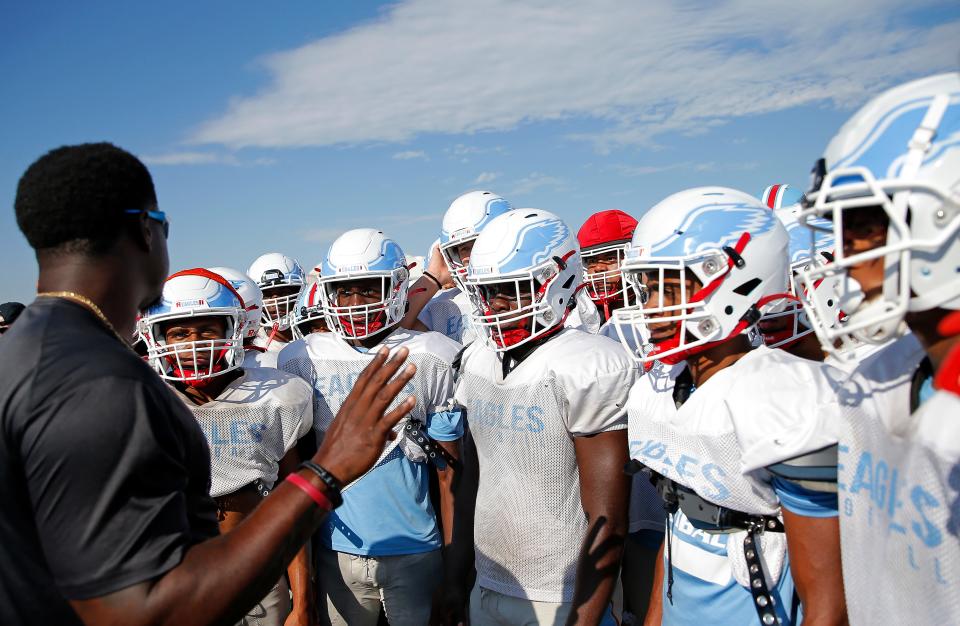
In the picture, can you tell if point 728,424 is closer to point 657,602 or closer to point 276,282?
point 657,602

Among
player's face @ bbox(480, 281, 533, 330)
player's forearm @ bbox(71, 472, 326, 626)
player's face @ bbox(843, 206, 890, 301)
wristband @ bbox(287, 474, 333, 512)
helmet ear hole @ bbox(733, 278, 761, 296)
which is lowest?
player's forearm @ bbox(71, 472, 326, 626)

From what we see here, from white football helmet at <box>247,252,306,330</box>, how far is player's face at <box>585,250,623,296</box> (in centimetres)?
289

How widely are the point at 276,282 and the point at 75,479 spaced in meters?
5.56

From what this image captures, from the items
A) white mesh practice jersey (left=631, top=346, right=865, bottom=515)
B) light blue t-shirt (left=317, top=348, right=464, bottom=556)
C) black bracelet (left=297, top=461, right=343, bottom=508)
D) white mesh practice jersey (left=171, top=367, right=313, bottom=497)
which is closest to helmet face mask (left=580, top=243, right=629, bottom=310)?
light blue t-shirt (left=317, top=348, right=464, bottom=556)

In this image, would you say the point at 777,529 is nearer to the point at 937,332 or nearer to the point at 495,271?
the point at 937,332

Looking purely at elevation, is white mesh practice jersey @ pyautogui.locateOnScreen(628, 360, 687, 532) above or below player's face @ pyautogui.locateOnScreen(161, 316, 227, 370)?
below

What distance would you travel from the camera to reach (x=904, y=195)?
149cm

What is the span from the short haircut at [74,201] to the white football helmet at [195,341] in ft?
6.18

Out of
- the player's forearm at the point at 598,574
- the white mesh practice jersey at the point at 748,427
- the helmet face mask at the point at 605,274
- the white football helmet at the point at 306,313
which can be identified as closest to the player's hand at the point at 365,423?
the white mesh practice jersey at the point at 748,427

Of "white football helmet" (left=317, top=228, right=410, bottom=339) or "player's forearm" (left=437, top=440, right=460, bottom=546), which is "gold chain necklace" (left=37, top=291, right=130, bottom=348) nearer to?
"player's forearm" (left=437, top=440, right=460, bottom=546)

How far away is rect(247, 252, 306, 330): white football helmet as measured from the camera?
22.2 feet

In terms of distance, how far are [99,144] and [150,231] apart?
25 centimetres

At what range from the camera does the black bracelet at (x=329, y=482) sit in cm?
167

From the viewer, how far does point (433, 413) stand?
3.76 metres
